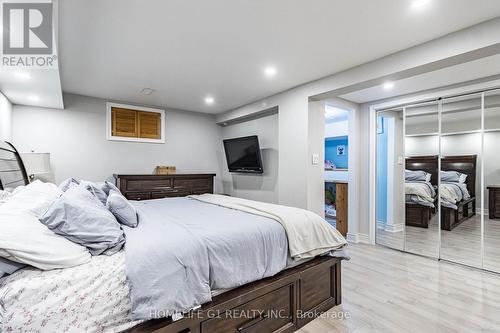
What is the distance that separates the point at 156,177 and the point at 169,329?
3273mm

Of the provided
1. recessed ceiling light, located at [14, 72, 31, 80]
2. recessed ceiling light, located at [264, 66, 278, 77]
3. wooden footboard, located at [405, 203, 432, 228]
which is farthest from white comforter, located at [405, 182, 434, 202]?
recessed ceiling light, located at [14, 72, 31, 80]

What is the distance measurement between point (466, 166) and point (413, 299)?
2.08m

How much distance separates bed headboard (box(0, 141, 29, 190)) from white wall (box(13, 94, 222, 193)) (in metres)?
0.85

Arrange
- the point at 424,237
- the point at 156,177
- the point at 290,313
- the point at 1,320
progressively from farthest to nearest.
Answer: the point at 156,177 < the point at 424,237 < the point at 290,313 < the point at 1,320

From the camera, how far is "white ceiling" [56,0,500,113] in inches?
73.2

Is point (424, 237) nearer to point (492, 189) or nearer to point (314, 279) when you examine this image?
point (492, 189)

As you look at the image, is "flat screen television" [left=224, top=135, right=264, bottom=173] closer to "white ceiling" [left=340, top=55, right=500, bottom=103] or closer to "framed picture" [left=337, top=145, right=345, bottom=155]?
"white ceiling" [left=340, top=55, right=500, bottom=103]

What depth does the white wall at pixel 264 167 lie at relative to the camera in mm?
4445

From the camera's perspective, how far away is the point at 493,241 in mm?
3098

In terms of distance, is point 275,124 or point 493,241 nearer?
point 493,241

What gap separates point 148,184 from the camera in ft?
14.0

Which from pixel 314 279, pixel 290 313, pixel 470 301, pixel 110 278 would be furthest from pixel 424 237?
pixel 110 278

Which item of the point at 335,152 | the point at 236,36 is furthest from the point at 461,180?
the point at 335,152

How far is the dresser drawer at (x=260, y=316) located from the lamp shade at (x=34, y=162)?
3.23 metres
